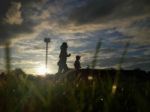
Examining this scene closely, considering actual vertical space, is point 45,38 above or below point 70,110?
above

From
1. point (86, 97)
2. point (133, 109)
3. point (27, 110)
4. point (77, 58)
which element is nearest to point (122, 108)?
point (133, 109)

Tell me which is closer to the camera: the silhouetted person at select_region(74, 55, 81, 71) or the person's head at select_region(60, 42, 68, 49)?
the silhouetted person at select_region(74, 55, 81, 71)

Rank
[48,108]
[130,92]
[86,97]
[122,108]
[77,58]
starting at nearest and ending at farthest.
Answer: [48,108] → [122,108] → [86,97] → [130,92] → [77,58]

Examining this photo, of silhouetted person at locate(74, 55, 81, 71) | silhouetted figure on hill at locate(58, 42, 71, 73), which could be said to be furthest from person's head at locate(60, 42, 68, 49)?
silhouetted person at locate(74, 55, 81, 71)

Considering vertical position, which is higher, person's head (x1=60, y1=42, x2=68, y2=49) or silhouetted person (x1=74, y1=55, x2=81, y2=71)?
person's head (x1=60, y1=42, x2=68, y2=49)

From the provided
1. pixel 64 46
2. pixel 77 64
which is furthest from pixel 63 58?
pixel 77 64

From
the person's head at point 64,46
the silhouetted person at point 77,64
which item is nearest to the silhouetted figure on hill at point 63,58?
the person's head at point 64,46

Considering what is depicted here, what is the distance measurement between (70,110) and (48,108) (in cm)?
23

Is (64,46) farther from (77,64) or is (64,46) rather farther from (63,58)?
(77,64)

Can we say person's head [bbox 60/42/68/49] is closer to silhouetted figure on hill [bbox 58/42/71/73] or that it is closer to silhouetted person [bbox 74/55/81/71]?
silhouetted figure on hill [bbox 58/42/71/73]

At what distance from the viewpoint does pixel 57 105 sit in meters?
2.98

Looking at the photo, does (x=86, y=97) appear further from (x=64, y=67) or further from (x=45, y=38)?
(x=45, y=38)

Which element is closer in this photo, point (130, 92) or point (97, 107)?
point (97, 107)

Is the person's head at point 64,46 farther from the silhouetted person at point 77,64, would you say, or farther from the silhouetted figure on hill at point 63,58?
the silhouetted person at point 77,64
